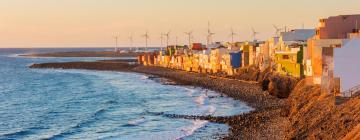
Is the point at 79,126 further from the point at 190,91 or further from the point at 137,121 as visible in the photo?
the point at 190,91

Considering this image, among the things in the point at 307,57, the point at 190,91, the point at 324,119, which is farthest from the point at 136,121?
the point at 190,91

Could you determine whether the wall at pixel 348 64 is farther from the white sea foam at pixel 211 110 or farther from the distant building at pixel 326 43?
the white sea foam at pixel 211 110

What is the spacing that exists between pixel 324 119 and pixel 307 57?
1143 inches

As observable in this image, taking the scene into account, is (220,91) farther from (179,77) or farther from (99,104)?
(179,77)

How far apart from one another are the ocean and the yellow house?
8105 mm

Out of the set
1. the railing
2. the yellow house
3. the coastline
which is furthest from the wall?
the yellow house

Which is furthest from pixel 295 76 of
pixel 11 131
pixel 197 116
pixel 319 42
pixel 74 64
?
pixel 74 64

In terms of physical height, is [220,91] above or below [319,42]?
below

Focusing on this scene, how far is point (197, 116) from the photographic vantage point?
166ft

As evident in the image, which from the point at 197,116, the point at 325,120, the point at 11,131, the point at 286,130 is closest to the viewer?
the point at 325,120

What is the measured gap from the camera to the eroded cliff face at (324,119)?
28844mm

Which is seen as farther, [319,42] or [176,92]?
[176,92]

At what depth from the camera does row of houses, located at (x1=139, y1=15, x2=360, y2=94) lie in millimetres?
38500

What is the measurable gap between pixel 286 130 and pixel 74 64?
13766cm
